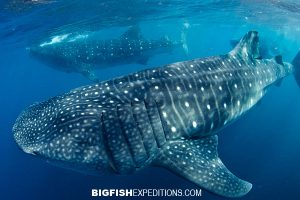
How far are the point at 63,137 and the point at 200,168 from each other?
7.34 feet

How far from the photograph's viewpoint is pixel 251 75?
7.45 meters

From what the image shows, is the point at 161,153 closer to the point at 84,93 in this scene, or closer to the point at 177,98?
the point at 177,98

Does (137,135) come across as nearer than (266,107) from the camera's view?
Yes

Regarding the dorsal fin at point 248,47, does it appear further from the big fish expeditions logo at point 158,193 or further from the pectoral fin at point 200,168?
the big fish expeditions logo at point 158,193

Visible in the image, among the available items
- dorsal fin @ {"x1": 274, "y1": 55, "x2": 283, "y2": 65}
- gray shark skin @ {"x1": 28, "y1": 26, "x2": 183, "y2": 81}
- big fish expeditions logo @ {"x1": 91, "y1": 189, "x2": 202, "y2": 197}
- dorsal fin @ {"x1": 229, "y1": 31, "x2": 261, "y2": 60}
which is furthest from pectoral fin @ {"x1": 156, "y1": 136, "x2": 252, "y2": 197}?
gray shark skin @ {"x1": 28, "y1": 26, "x2": 183, "y2": 81}

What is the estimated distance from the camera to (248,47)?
7.82 metres

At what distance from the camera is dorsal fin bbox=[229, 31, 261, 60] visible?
758 centimetres

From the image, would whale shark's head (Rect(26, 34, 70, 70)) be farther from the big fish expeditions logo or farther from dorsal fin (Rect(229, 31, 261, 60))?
dorsal fin (Rect(229, 31, 261, 60))

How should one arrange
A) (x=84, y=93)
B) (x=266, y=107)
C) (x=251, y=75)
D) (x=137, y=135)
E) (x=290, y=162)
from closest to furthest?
1. (x=137, y=135)
2. (x=84, y=93)
3. (x=251, y=75)
4. (x=290, y=162)
5. (x=266, y=107)

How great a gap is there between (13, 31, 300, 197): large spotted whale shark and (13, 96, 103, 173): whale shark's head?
14 mm

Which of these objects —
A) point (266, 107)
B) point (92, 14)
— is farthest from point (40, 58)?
point (266, 107)

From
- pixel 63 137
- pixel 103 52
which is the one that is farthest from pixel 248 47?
pixel 103 52

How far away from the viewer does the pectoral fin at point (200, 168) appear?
4.61 meters

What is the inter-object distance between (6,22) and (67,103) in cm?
1608
